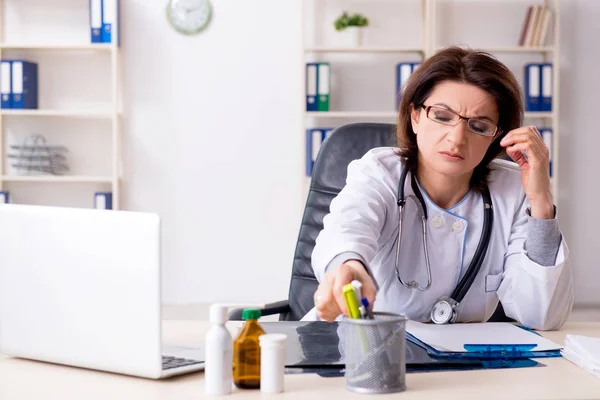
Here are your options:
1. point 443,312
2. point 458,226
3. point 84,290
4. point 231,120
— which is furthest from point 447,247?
point 231,120

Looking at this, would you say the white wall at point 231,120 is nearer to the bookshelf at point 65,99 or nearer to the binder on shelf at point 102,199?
the bookshelf at point 65,99

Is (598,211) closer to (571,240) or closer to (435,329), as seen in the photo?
(571,240)

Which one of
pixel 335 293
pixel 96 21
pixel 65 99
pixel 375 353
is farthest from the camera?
pixel 65 99

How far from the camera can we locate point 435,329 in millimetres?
1457

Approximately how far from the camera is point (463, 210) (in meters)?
1.76

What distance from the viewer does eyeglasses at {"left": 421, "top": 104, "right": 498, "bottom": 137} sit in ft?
5.51

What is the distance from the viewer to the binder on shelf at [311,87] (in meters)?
4.28

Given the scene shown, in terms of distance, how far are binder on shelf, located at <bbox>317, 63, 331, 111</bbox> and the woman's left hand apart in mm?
2680

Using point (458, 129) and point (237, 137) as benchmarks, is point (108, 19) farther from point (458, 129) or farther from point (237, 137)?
point (458, 129)

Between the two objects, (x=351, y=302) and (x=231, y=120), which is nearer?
(x=351, y=302)

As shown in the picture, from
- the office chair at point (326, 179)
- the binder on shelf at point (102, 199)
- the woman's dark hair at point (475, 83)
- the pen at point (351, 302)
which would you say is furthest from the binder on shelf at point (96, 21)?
the pen at point (351, 302)

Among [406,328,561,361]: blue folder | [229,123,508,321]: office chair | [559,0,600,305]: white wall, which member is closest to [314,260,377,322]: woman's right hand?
[406,328,561,361]: blue folder

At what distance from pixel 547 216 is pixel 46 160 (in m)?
3.36

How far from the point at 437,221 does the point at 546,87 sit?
2.83 meters
